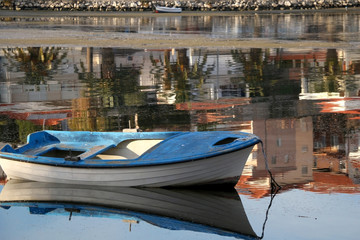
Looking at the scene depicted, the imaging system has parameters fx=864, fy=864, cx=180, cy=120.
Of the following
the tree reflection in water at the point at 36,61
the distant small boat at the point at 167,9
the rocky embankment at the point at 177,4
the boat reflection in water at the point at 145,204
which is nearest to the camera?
the boat reflection in water at the point at 145,204

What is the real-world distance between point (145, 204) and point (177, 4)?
7858 centimetres

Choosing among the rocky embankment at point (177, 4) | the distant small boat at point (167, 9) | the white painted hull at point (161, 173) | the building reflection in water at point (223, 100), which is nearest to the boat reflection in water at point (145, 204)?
the white painted hull at point (161, 173)

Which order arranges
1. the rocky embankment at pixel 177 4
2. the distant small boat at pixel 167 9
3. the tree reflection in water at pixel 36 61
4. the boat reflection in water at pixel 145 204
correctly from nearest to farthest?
the boat reflection in water at pixel 145 204
the tree reflection in water at pixel 36 61
the distant small boat at pixel 167 9
the rocky embankment at pixel 177 4

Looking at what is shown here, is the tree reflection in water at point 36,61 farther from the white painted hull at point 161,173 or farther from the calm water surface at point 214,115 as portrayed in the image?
the white painted hull at point 161,173

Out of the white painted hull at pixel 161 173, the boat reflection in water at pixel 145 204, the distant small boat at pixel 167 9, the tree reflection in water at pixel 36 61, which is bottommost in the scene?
the distant small boat at pixel 167 9

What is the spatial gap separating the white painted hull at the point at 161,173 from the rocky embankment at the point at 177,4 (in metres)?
75.1

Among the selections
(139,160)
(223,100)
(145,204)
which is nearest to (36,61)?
(223,100)

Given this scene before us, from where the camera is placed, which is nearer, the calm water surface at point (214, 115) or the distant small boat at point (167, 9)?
the calm water surface at point (214, 115)

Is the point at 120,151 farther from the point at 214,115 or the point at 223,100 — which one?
the point at 223,100

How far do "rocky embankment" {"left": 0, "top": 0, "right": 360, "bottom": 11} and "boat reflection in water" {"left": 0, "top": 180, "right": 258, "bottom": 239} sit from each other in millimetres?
75033

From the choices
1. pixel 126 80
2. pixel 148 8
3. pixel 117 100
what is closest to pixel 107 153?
pixel 117 100

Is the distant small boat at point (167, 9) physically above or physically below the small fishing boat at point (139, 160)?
below

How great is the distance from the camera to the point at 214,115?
2228cm

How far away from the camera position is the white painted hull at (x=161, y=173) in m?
15.0
